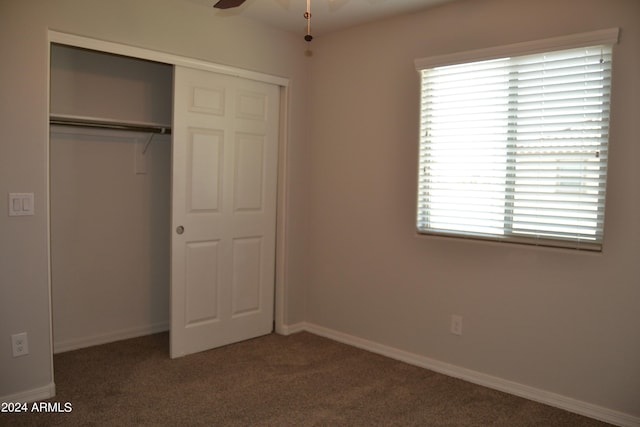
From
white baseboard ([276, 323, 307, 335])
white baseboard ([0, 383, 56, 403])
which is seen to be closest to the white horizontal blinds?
white baseboard ([276, 323, 307, 335])

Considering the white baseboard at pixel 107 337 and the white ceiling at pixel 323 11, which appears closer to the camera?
the white ceiling at pixel 323 11

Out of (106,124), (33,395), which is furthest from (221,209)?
(33,395)

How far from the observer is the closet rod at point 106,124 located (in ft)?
11.2

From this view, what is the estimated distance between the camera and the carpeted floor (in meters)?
2.72

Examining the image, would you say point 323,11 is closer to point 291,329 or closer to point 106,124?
point 106,124

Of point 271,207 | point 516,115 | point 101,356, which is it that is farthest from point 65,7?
point 516,115

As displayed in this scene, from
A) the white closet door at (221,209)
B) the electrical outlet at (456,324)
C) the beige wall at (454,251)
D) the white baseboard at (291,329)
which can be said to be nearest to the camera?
the beige wall at (454,251)

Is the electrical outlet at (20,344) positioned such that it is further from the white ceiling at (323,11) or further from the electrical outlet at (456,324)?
the electrical outlet at (456,324)

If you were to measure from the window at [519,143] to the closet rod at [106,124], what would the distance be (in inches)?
77.8

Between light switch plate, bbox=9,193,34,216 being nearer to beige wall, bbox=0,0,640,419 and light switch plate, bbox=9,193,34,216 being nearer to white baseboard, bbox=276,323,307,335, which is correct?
beige wall, bbox=0,0,640,419

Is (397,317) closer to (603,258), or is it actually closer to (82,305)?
(603,258)

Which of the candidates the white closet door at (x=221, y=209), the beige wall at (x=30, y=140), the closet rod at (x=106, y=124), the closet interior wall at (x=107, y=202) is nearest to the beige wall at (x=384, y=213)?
the beige wall at (x=30, y=140)

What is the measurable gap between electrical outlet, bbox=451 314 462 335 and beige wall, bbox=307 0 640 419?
1.2 inches

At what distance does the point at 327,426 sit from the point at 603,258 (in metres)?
1.75
